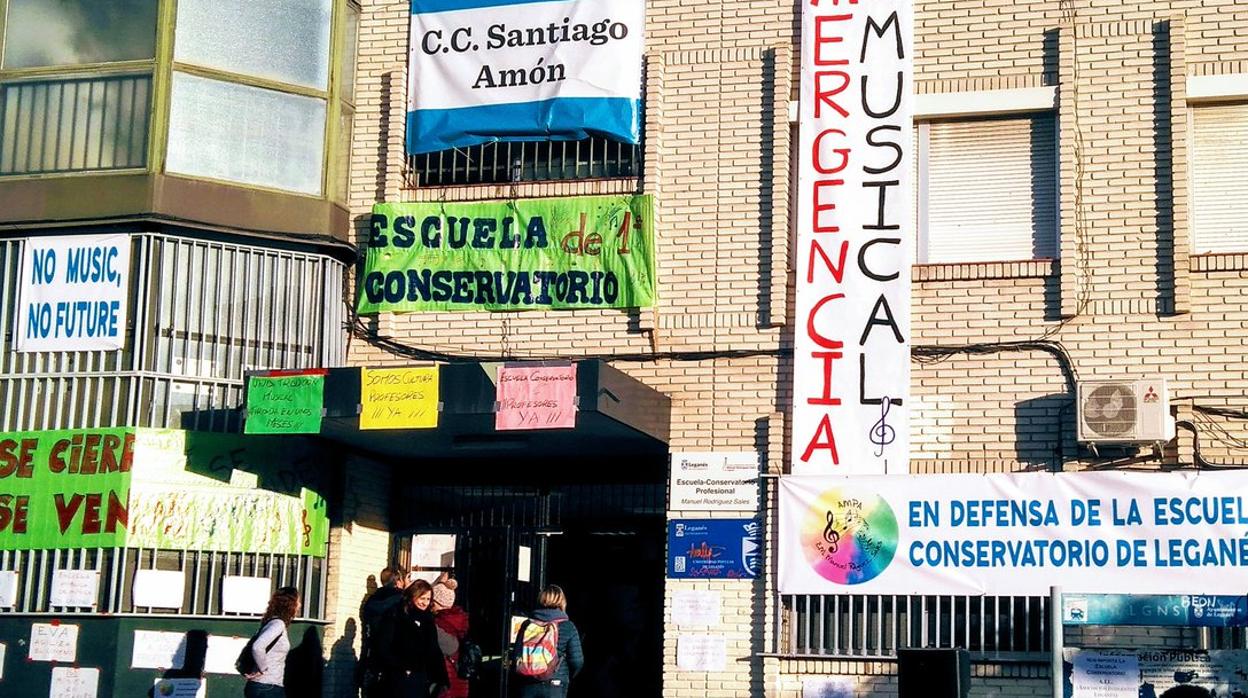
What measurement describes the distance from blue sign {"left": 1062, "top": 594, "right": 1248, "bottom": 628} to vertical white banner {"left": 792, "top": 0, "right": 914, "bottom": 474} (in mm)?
1883

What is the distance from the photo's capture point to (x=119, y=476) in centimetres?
1460

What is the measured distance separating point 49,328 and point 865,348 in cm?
738

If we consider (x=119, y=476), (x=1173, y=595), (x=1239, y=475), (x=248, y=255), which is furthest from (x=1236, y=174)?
(x=119, y=476)

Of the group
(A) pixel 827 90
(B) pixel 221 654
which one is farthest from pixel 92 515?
(A) pixel 827 90

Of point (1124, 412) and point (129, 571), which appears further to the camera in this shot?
point (129, 571)

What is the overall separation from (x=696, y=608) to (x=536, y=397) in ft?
7.97

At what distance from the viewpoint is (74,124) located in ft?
51.0

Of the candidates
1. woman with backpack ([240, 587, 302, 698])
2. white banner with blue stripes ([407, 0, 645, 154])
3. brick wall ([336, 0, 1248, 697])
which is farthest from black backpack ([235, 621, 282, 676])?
white banner with blue stripes ([407, 0, 645, 154])

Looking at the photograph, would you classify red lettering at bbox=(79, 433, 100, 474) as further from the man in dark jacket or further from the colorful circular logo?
the colorful circular logo

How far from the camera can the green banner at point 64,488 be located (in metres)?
14.6

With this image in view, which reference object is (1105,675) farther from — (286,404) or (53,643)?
(53,643)

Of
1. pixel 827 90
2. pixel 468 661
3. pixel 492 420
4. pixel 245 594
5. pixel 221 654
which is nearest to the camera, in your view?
pixel 492 420

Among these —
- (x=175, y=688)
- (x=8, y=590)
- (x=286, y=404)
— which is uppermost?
(x=286, y=404)

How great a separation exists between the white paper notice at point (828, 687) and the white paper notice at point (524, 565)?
301 centimetres
